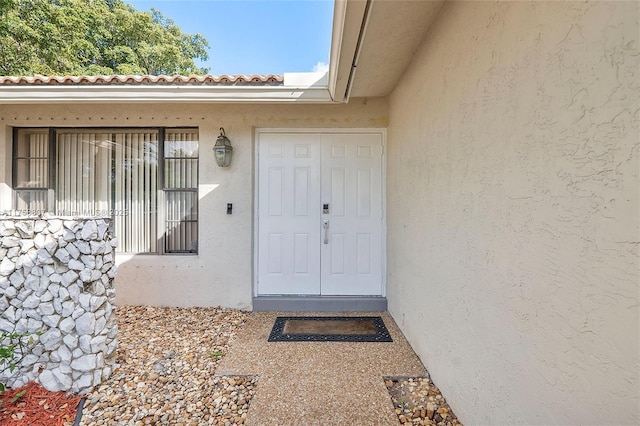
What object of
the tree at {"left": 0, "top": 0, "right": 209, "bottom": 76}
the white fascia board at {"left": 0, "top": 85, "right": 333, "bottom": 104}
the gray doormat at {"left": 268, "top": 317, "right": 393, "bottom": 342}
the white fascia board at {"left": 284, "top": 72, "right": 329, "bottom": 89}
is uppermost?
the tree at {"left": 0, "top": 0, "right": 209, "bottom": 76}

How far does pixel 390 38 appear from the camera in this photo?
2.46m

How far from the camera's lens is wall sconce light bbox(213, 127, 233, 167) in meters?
3.71

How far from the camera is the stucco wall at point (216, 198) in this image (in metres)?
3.86

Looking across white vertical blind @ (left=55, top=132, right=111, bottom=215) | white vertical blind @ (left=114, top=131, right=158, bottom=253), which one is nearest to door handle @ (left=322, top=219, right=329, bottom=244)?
white vertical blind @ (left=114, top=131, right=158, bottom=253)

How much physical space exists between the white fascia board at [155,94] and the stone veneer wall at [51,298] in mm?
1946

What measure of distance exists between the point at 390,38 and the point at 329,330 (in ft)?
10.5

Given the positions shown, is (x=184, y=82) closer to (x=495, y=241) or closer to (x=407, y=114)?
(x=407, y=114)

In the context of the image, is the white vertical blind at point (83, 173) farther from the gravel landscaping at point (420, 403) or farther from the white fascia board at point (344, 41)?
the gravel landscaping at point (420, 403)

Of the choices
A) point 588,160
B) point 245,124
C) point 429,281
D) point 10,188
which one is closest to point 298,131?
point 245,124

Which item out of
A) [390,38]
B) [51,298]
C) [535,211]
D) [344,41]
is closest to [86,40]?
[51,298]

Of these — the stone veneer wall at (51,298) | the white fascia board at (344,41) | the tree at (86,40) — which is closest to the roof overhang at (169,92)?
the white fascia board at (344,41)

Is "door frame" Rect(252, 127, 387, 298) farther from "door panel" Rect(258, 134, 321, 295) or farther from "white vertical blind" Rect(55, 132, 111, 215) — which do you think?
"white vertical blind" Rect(55, 132, 111, 215)

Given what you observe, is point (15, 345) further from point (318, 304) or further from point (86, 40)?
point (86, 40)

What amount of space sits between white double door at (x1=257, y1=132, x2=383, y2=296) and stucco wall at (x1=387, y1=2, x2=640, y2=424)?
1.58 metres
